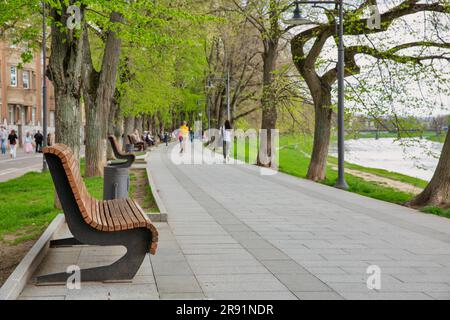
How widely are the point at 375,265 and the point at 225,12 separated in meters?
18.9

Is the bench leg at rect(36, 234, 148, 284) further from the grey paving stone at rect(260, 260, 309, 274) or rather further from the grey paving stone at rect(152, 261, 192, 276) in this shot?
the grey paving stone at rect(260, 260, 309, 274)

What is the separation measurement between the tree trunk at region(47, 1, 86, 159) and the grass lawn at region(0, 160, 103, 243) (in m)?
1.21

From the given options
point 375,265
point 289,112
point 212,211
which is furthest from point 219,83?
point 375,265

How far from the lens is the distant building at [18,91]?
169 ft

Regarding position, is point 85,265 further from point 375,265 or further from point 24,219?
point 24,219

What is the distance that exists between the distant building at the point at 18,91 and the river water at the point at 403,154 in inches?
1130

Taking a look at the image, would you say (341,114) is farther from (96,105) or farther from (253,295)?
(253,295)

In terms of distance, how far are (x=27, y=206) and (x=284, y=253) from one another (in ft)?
19.6

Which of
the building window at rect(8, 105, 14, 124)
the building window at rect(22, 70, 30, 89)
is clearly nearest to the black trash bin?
the building window at rect(8, 105, 14, 124)

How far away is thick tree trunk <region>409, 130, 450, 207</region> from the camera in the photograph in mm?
11812

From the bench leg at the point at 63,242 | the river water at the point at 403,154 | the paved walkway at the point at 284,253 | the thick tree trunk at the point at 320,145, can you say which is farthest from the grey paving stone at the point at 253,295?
the thick tree trunk at the point at 320,145
